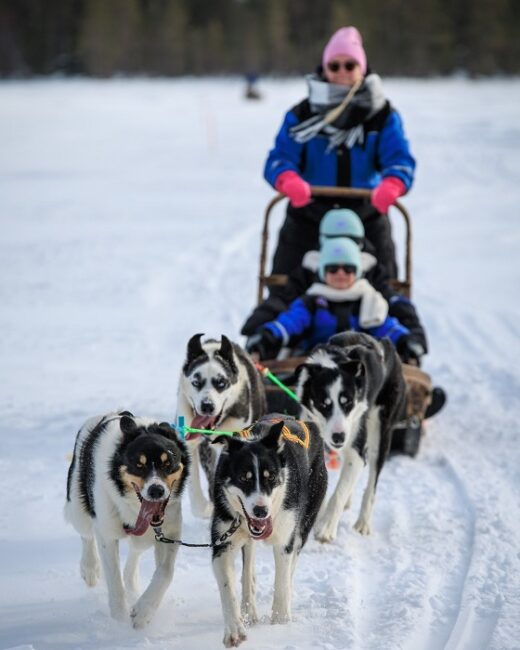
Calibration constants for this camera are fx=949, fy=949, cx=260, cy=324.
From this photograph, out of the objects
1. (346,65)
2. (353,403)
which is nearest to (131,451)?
(353,403)

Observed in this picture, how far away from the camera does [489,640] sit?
3.41 m

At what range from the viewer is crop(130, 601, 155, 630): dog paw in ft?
11.2

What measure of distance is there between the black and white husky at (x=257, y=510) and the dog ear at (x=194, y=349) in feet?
2.63

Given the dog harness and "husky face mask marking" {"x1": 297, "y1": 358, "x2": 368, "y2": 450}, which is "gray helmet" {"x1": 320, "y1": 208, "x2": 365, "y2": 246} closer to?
"husky face mask marking" {"x1": 297, "y1": 358, "x2": 368, "y2": 450}

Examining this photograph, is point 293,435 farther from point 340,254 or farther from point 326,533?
point 340,254

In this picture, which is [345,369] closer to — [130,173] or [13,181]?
[13,181]

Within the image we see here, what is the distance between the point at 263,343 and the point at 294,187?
1134mm

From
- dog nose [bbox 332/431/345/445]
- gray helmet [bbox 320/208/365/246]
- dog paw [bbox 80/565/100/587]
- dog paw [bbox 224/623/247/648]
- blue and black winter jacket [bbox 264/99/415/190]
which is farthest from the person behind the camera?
blue and black winter jacket [bbox 264/99/415/190]

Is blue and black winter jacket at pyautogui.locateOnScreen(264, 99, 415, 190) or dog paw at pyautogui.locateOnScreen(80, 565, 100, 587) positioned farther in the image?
blue and black winter jacket at pyautogui.locateOnScreen(264, 99, 415, 190)

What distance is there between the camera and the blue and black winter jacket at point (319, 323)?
543 centimetres

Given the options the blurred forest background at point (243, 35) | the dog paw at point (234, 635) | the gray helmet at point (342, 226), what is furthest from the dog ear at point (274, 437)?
the blurred forest background at point (243, 35)

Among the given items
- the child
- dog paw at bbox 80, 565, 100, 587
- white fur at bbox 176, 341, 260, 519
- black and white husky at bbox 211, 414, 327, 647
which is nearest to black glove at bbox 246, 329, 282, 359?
the child

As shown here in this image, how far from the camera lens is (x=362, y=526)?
4.45m

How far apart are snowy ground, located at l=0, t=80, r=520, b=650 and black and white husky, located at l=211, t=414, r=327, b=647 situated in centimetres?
14
